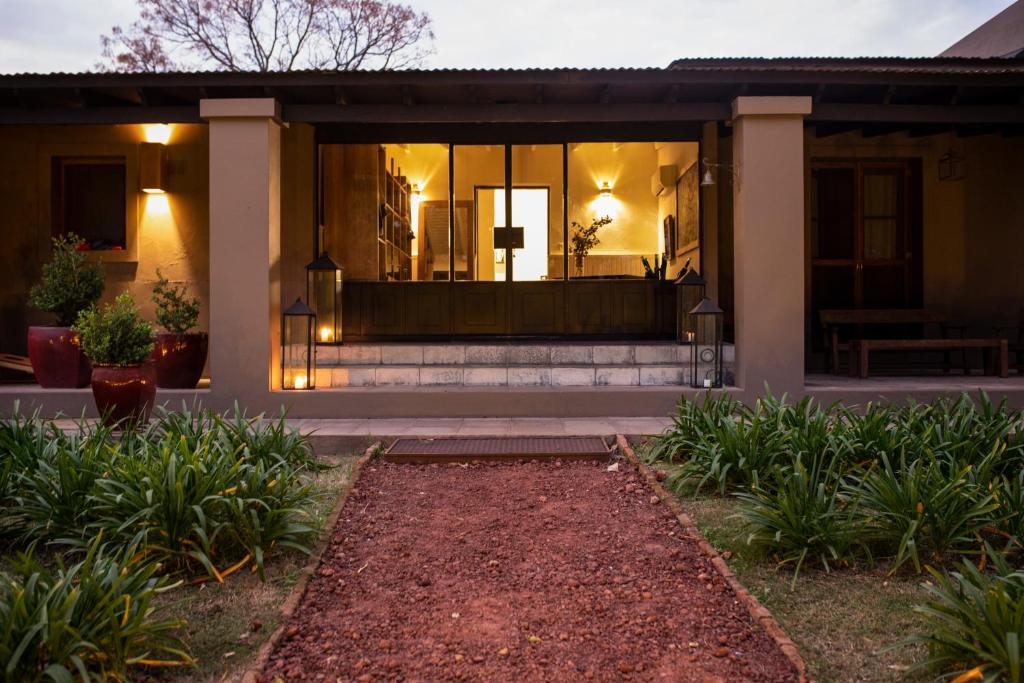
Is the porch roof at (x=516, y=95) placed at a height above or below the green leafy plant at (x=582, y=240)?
above

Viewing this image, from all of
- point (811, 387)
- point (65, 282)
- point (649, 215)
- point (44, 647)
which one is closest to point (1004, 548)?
point (44, 647)

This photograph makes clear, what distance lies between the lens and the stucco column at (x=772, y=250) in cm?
794

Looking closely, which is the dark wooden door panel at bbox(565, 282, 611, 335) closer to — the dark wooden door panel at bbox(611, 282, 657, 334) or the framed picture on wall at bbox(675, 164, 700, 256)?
the dark wooden door panel at bbox(611, 282, 657, 334)

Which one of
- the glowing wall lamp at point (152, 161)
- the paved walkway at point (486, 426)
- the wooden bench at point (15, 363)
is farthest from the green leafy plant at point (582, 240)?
the wooden bench at point (15, 363)

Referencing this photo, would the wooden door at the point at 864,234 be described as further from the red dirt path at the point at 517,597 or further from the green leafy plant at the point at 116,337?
the green leafy plant at the point at 116,337

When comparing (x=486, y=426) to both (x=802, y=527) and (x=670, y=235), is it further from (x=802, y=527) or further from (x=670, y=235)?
(x=670, y=235)

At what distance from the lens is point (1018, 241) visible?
10.8m

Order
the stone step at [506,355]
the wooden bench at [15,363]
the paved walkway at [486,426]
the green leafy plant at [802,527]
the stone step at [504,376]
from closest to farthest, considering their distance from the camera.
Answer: the green leafy plant at [802,527]
the paved walkway at [486,426]
the stone step at [504,376]
the wooden bench at [15,363]
the stone step at [506,355]

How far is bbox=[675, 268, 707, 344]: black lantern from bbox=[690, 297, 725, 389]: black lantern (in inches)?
18.0

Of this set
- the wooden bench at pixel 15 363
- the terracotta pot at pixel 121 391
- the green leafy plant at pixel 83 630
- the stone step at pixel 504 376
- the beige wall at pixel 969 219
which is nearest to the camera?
the green leafy plant at pixel 83 630

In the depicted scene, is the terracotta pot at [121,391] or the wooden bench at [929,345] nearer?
the terracotta pot at [121,391]

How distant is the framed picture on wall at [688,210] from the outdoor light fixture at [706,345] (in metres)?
2.05

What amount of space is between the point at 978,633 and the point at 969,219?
31.9ft

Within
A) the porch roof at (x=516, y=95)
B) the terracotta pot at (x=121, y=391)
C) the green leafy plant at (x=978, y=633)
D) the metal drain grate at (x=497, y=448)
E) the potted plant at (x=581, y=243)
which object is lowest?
the green leafy plant at (x=978, y=633)
